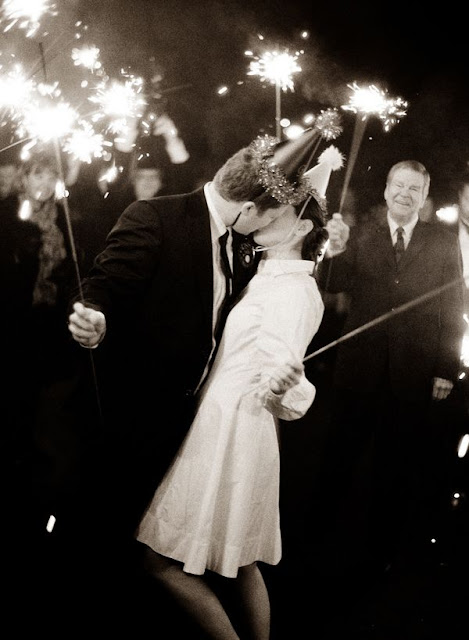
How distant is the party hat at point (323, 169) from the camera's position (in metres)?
1.71

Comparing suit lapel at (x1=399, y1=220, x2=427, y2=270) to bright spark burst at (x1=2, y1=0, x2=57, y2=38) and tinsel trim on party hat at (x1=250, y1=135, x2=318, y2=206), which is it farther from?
bright spark burst at (x1=2, y1=0, x2=57, y2=38)

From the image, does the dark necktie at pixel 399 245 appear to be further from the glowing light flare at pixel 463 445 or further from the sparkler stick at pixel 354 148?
the glowing light flare at pixel 463 445

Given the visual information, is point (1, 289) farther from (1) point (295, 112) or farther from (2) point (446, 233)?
(2) point (446, 233)

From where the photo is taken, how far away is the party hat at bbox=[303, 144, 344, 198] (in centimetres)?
171

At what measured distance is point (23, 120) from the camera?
1.71m

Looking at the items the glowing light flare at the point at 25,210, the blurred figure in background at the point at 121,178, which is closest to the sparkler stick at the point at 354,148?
the blurred figure in background at the point at 121,178

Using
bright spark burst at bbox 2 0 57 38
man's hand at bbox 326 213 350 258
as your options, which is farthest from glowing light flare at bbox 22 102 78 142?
man's hand at bbox 326 213 350 258

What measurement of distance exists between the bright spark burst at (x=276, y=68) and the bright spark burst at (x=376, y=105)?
24cm

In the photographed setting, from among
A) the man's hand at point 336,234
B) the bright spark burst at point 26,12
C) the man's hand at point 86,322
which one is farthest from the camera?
the man's hand at point 336,234

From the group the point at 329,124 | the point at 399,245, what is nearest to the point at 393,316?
the point at 399,245

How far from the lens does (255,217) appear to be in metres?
1.68

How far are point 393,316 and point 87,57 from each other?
147cm

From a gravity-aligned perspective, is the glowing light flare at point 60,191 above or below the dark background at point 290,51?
below

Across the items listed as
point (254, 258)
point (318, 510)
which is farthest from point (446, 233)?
point (318, 510)
